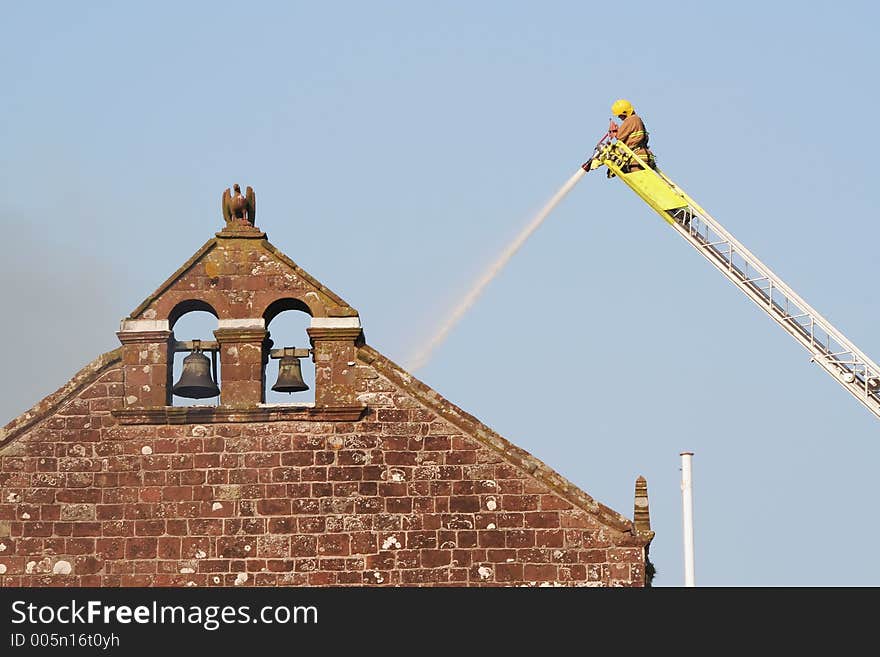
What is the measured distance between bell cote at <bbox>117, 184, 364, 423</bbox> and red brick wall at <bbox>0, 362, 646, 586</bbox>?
254 mm

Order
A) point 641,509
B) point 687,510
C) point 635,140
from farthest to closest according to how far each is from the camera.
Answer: point 635,140 → point 687,510 → point 641,509

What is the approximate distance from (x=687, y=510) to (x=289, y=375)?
1067 centimetres

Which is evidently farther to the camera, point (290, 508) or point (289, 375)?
point (289, 375)

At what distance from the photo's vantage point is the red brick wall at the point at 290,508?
27328mm

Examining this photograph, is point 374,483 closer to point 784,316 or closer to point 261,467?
point 261,467

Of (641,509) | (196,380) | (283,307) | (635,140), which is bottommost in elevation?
(641,509)

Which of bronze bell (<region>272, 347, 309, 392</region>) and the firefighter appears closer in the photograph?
bronze bell (<region>272, 347, 309, 392</region>)

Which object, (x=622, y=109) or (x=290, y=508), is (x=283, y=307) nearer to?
(x=290, y=508)

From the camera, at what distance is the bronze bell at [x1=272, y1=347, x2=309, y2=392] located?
2869cm

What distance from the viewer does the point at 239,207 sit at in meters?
29.1

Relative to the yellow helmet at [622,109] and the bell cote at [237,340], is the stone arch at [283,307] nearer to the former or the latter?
the bell cote at [237,340]

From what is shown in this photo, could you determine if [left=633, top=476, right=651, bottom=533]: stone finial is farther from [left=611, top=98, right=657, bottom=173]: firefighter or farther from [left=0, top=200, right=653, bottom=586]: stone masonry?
[left=611, top=98, right=657, bottom=173]: firefighter

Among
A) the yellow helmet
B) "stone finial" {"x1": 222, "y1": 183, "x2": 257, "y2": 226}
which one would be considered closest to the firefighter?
the yellow helmet

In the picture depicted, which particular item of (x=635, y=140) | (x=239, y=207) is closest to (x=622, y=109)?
(x=635, y=140)
